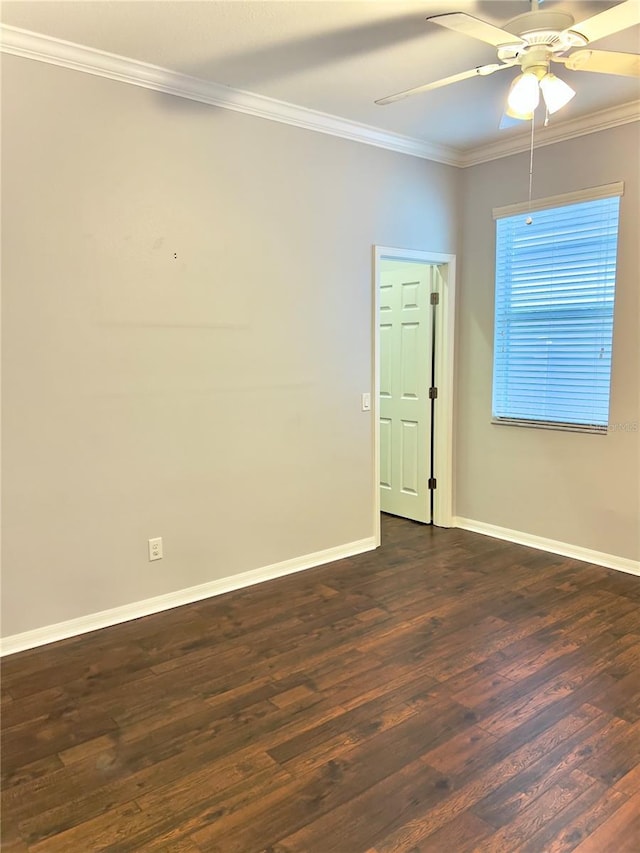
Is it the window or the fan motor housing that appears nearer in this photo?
the fan motor housing

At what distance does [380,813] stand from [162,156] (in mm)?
3070

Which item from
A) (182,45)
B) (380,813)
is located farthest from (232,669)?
(182,45)

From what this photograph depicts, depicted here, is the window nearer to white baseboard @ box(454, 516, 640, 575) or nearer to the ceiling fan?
white baseboard @ box(454, 516, 640, 575)

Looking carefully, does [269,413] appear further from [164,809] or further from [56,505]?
[164,809]

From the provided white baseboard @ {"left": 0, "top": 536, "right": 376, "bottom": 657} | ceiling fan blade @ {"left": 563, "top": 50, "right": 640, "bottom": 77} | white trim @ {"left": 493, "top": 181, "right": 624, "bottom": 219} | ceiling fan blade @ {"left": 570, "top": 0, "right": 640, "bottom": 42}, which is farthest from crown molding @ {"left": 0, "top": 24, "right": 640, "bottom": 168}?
white baseboard @ {"left": 0, "top": 536, "right": 376, "bottom": 657}

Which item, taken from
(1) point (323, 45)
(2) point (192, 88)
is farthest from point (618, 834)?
(2) point (192, 88)

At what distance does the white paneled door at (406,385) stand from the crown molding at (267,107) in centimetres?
85

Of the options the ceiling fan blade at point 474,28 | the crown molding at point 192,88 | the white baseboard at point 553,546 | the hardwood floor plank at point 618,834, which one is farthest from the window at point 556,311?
the hardwood floor plank at point 618,834

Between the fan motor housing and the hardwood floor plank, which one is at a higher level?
the fan motor housing

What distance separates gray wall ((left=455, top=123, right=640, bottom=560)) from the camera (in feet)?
12.1

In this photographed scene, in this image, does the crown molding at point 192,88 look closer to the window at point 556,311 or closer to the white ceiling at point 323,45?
the white ceiling at point 323,45

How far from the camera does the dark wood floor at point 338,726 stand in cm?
182

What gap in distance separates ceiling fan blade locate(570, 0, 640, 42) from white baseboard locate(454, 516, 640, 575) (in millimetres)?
2962

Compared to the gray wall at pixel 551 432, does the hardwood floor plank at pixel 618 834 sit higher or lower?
lower
